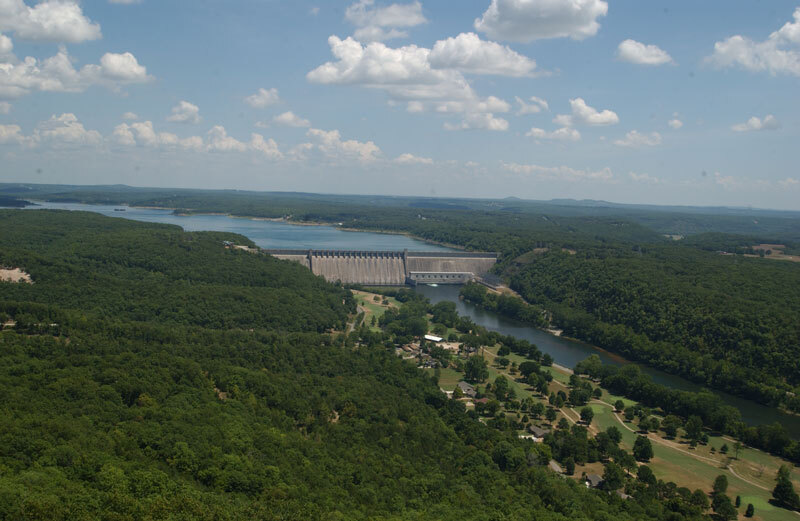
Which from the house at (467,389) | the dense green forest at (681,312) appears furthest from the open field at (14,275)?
the dense green forest at (681,312)

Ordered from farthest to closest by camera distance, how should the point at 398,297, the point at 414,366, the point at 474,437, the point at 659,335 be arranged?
the point at 398,297 → the point at 659,335 → the point at 414,366 → the point at 474,437

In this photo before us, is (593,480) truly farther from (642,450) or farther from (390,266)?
(390,266)

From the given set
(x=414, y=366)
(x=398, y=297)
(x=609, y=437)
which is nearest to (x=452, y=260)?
(x=398, y=297)

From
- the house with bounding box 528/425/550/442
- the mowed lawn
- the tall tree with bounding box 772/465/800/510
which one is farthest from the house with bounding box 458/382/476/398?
the tall tree with bounding box 772/465/800/510

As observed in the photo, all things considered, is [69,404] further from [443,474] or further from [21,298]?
[21,298]

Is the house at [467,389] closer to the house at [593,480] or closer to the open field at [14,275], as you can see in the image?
the house at [593,480]

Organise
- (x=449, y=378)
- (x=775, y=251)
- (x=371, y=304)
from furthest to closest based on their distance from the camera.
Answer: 1. (x=775, y=251)
2. (x=371, y=304)
3. (x=449, y=378)

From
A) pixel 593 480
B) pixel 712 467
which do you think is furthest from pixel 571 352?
pixel 593 480
